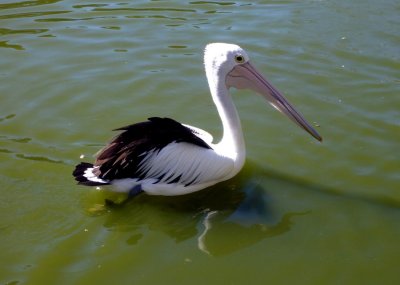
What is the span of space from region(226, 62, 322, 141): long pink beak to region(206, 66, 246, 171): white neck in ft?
0.27

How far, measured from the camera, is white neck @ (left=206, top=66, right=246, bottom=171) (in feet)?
12.6

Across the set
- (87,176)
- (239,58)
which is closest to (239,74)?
(239,58)

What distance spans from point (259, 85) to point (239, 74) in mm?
171

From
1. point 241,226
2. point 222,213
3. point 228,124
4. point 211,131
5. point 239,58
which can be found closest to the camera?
point 241,226

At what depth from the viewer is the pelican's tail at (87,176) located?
352cm

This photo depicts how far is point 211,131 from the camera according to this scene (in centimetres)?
460

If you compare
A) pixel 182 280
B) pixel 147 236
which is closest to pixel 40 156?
pixel 147 236

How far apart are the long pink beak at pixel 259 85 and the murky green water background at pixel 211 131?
Answer: 476mm

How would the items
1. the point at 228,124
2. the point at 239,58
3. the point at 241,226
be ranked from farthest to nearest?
the point at 228,124
the point at 239,58
the point at 241,226

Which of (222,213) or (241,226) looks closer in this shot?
(241,226)

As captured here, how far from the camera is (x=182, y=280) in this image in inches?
121

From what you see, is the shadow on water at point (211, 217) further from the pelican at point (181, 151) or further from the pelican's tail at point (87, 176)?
the pelican's tail at point (87, 176)

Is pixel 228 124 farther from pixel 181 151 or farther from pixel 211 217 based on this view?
pixel 211 217

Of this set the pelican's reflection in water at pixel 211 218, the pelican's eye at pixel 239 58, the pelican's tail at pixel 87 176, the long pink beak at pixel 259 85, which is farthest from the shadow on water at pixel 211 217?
the pelican's eye at pixel 239 58
